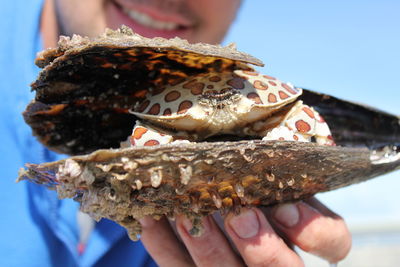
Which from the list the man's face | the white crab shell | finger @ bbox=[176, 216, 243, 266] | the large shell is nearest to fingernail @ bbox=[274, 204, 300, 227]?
the large shell

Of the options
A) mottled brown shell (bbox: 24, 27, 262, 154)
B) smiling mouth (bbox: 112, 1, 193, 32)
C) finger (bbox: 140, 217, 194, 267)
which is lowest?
finger (bbox: 140, 217, 194, 267)

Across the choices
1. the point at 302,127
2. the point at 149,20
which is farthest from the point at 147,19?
the point at 302,127

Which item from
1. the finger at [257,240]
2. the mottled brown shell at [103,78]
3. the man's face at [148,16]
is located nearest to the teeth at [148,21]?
the man's face at [148,16]

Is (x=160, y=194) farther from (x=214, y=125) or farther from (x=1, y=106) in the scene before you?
(x=1, y=106)

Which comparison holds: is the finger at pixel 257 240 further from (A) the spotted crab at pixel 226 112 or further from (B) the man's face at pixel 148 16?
(B) the man's face at pixel 148 16

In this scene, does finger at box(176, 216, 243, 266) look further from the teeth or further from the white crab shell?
the teeth

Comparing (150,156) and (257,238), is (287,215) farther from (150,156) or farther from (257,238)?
(150,156)

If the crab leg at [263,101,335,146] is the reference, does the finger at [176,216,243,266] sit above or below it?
below
